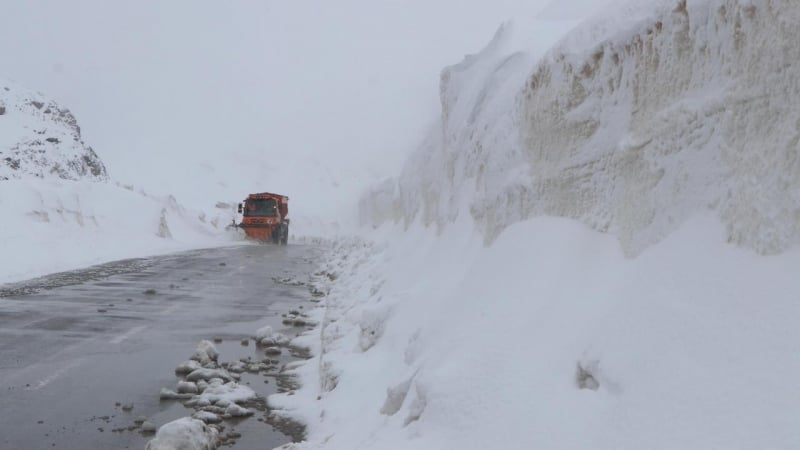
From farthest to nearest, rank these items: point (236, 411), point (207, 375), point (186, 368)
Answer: point (186, 368)
point (207, 375)
point (236, 411)

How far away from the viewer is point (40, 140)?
59.0 m

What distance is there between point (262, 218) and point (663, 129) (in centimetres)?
3171

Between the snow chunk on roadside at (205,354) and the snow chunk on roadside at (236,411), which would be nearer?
the snow chunk on roadside at (236,411)

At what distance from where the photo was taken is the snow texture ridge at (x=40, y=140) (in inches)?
2153

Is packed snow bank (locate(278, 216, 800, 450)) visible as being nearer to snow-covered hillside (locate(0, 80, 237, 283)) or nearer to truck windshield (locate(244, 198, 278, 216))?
snow-covered hillside (locate(0, 80, 237, 283))

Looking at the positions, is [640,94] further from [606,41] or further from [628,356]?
[628,356]

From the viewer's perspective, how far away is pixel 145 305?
12031mm

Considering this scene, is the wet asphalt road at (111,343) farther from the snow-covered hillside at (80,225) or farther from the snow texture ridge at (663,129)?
the snow texture ridge at (663,129)

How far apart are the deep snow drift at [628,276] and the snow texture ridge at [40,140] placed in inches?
2093

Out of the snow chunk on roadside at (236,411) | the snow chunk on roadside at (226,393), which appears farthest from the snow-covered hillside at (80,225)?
the snow chunk on roadside at (236,411)

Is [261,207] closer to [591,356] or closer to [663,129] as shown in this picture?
[663,129]

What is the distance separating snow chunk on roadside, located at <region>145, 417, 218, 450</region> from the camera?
4.85 meters

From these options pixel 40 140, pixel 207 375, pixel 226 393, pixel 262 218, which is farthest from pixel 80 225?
pixel 40 140

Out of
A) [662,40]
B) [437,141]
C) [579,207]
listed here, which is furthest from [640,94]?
[437,141]
